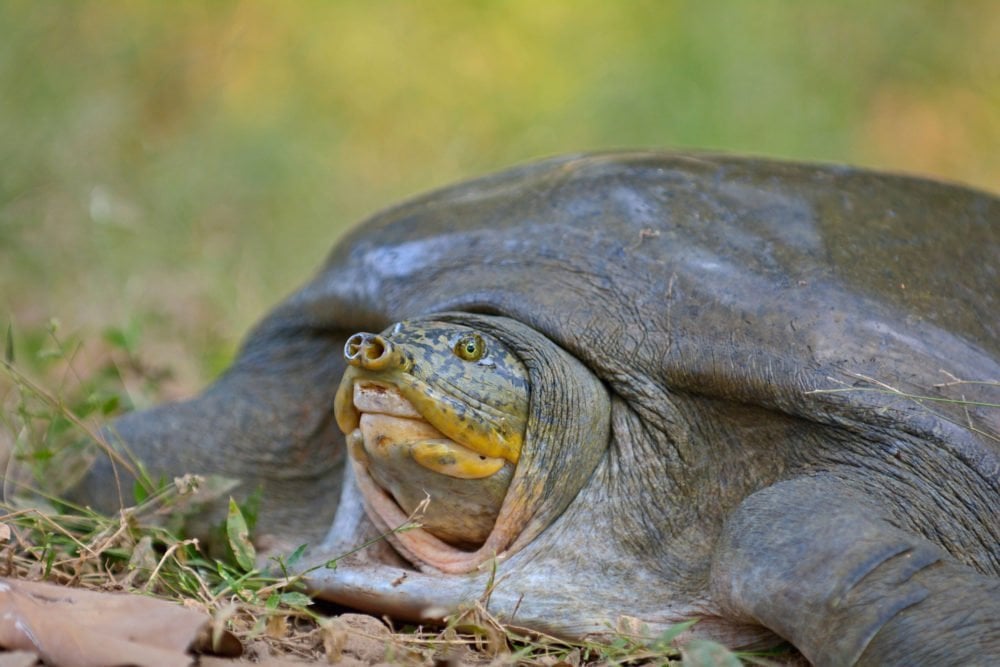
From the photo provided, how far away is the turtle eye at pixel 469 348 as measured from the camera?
2.34 m

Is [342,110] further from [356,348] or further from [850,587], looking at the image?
[850,587]

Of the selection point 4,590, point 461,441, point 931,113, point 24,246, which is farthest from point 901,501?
point 931,113

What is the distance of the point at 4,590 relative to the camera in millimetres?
1893

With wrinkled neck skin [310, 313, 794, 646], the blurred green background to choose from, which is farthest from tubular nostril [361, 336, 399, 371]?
the blurred green background

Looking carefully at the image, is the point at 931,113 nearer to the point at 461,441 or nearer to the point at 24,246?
the point at 24,246

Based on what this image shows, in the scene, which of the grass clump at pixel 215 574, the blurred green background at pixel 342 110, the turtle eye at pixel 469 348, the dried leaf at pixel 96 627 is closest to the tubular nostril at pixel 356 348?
the turtle eye at pixel 469 348

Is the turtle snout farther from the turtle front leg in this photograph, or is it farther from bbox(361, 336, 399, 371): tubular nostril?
the turtle front leg

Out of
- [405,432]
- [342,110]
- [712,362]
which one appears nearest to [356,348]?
[405,432]

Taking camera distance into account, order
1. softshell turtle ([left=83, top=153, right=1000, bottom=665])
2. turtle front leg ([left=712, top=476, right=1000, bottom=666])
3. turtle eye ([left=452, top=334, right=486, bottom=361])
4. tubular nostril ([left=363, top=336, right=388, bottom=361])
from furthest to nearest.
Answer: turtle eye ([left=452, top=334, right=486, bottom=361]) → tubular nostril ([left=363, top=336, right=388, bottom=361]) → softshell turtle ([left=83, top=153, right=1000, bottom=665]) → turtle front leg ([left=712, top=476, right=1000, bottom=666])

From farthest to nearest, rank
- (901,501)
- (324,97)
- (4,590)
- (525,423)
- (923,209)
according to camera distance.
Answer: (324,97) < (923,209) < (525,423) < (901,501) < (4,590)

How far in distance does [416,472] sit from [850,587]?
85cm

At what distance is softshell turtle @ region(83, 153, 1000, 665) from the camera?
2074 millimetres

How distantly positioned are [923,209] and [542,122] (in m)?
4.52

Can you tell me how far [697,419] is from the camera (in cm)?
238
